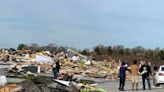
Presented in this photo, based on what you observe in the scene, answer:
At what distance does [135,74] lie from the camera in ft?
92.2

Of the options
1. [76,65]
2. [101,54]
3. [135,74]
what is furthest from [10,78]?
[101,54]

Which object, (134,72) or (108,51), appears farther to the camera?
(108,51)

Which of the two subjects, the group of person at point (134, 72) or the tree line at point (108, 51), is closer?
the group of person at point (134, 72)

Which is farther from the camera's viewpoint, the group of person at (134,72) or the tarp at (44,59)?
the tarp at (44,59)

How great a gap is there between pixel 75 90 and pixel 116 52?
266 feet

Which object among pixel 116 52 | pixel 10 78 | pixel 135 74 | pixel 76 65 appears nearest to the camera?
pixel 10 78

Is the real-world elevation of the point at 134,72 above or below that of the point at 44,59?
below

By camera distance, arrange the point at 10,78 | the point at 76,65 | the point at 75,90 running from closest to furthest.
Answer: the point at 75,90, the point at 10,78, the point at 76,65

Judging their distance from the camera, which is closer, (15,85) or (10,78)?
(15,85)

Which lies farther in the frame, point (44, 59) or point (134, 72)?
point (44, 59)

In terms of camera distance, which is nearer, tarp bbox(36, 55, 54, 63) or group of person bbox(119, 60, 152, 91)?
group of person bbox(119, 60, 152, 91)

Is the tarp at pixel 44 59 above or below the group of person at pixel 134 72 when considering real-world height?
above

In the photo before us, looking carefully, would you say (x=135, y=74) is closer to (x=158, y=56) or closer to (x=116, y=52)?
(x=158, y=56)

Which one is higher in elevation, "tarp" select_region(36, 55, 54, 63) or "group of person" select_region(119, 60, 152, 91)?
"tarp" select_region(36, 55, 54, 63)
